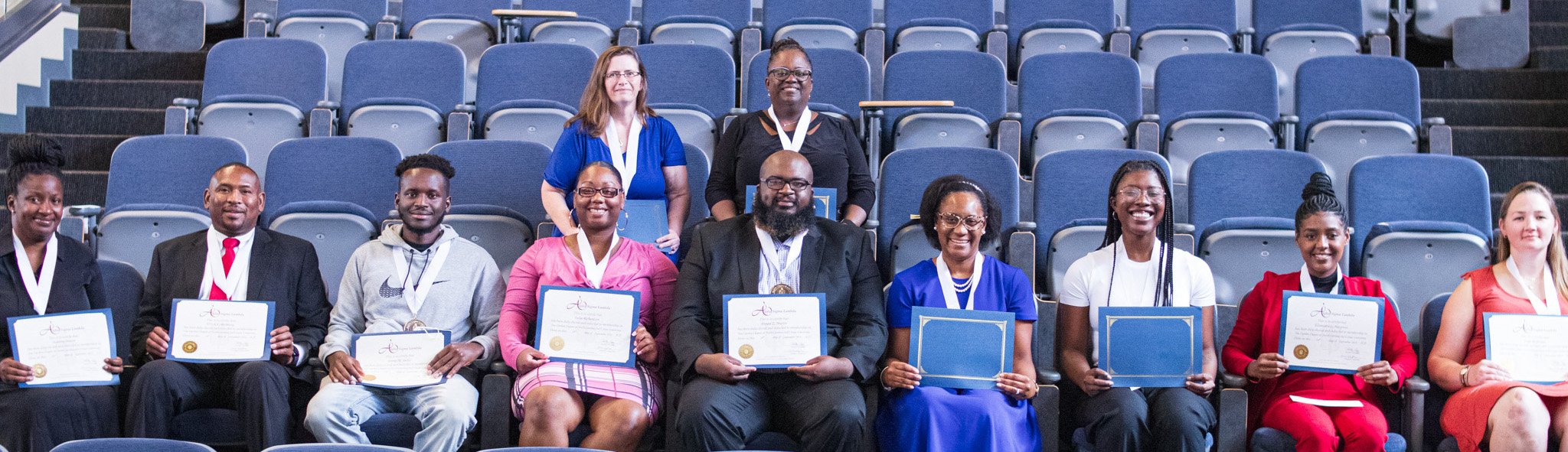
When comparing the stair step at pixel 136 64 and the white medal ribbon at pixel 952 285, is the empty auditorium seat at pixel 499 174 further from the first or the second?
the stair step at pixel 136 64

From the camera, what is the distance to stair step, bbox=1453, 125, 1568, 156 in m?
4.85

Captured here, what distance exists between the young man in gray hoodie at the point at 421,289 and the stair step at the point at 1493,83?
186 inches

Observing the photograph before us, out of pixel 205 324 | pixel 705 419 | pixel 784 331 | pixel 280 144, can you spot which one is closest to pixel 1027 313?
pixel 784 331

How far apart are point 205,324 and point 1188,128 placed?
339 centimetres

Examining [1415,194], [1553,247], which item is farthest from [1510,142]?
[1553,247]

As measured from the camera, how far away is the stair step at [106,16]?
565cm

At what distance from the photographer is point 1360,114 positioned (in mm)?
4188

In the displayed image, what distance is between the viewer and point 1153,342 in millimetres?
2654

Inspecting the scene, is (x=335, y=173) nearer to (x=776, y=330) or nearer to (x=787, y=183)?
(x=787, y=183)

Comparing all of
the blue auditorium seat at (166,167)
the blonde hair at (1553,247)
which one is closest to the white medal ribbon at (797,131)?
the blue auditorium seat at (166,167)

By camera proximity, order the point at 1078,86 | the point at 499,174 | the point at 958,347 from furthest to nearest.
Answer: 1. the point at 1078,86
2. the point at 499,174
3. the point at 958,347

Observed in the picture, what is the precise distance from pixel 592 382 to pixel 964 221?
1.01m

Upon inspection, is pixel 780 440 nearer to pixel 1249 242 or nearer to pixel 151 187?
pixel 1249 242

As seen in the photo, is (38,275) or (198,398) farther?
(38,275)
